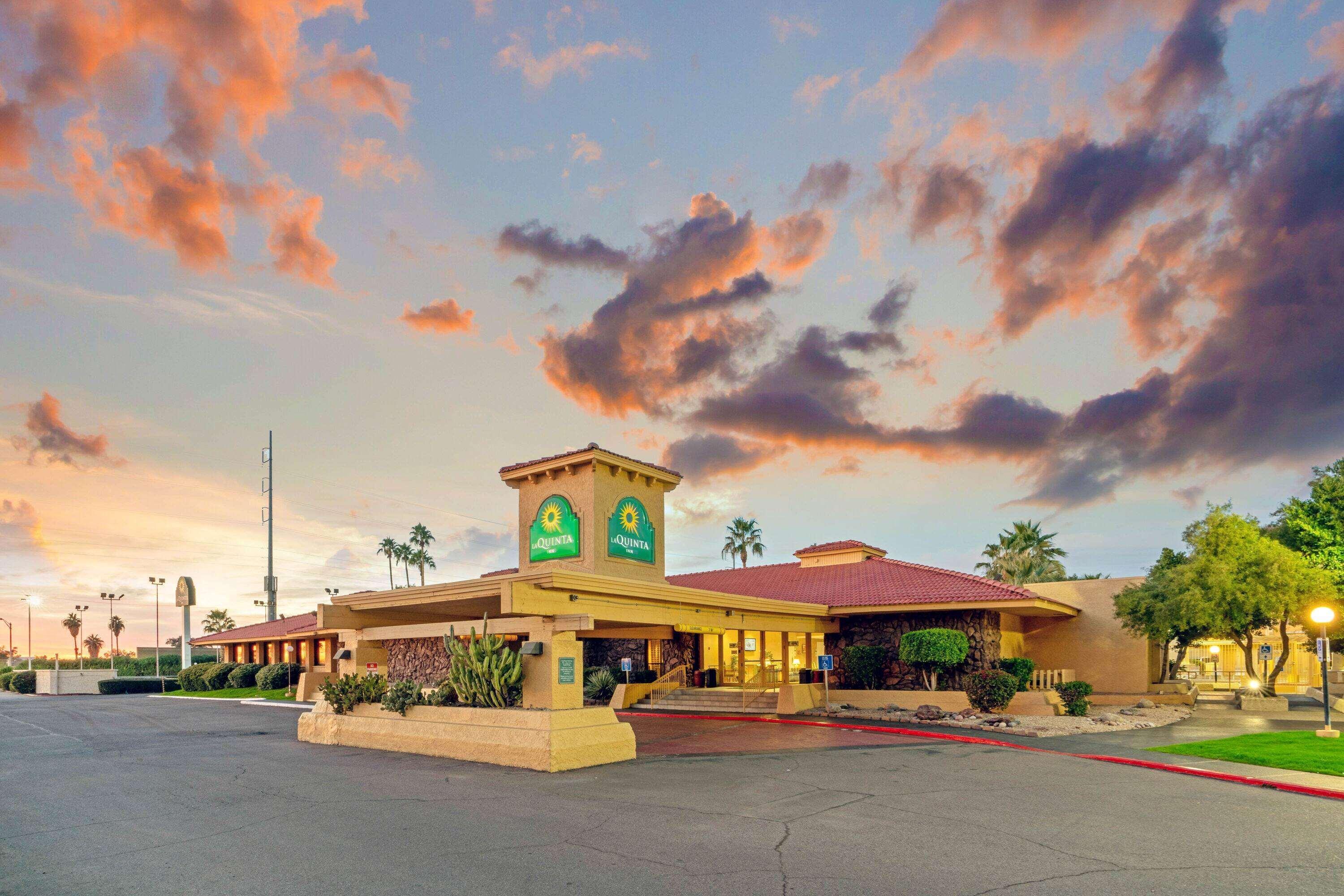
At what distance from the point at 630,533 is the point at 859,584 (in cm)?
1065

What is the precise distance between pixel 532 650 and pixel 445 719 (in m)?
2.72

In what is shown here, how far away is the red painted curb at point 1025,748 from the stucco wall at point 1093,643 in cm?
1388

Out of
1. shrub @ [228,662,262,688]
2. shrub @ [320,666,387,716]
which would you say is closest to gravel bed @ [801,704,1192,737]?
shrub @ [320,666,387,716]

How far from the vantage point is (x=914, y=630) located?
27.9 meters

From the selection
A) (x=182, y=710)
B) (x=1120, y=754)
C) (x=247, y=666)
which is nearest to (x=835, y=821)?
(x=1120, y=754)

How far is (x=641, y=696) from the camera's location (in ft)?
100

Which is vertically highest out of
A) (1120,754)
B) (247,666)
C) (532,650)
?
(532,650)

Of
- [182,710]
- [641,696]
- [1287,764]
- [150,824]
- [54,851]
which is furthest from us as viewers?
[182,710]

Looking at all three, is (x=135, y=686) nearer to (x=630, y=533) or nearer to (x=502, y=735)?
(x=630, y=533)

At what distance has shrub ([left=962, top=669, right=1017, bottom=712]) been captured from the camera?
83.8 ft

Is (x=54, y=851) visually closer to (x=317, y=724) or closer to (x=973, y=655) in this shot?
(x=317, y=724)

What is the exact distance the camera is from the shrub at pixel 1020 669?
2747 centimetres

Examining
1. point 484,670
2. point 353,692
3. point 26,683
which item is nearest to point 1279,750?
point 484,670

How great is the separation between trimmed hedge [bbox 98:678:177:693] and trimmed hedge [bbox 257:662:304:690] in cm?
1357
